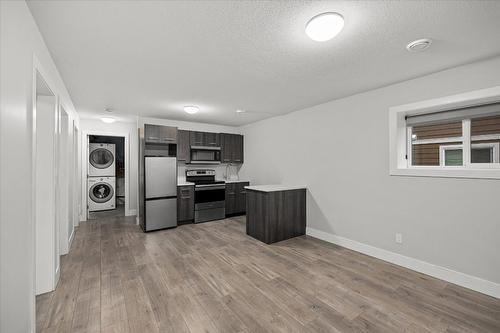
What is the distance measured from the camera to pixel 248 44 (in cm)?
195

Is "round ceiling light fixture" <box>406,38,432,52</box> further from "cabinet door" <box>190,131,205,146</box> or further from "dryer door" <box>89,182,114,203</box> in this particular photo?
"dryer door" <box>89,182,114,203</box>

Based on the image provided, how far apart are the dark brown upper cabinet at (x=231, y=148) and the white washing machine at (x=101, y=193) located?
354cm

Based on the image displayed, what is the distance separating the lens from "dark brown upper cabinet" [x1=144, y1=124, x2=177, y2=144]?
4.45m

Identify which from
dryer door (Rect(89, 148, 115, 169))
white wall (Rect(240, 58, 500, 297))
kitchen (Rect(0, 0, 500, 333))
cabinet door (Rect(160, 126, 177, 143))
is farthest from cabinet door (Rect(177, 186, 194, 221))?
dryer door (Rect(89, 148, 115, 169))

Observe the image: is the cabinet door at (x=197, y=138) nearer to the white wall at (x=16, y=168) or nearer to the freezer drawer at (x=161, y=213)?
the freezer drawer at (x=161, y=213)

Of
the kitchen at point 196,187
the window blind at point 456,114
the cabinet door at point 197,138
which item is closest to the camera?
the window blind at point 456,114

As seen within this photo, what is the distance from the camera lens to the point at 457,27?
1710mm

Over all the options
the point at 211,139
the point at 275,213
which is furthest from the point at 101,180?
the point at 275,213

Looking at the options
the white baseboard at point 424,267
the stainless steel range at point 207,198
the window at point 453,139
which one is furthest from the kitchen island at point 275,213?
the window at point 453,139

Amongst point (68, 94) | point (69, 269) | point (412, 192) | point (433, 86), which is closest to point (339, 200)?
point (412, 192)

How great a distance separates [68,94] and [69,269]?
259 centimetres

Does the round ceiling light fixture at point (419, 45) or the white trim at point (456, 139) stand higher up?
the round ceiling light fixture at point (419, 45)

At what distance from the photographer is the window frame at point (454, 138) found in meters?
2.27

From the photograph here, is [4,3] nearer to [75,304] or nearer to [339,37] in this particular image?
[339,37]
